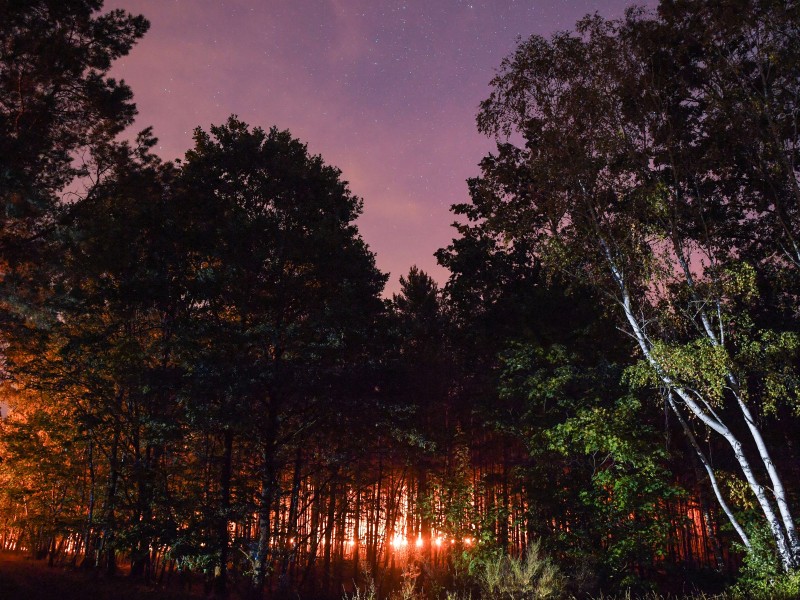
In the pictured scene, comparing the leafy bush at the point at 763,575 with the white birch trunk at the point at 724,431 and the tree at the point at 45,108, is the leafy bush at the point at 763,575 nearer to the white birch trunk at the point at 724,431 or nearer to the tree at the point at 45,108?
the white birch trunk at the point at 724,431

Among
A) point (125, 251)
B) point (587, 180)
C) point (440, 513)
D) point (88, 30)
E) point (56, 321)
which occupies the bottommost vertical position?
point (440, 513)

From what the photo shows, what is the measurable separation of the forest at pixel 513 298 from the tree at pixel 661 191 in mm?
78

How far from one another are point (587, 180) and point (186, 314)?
13842 millimetres

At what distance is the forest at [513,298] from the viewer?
1198cm

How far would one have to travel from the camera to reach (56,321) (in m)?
14.3

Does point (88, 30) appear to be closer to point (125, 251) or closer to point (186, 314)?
point (125, 251)

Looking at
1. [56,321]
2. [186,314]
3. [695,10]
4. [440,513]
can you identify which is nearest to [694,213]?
[695,10]

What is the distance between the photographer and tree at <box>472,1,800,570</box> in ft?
39.5

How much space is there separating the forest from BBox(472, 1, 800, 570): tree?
0.08 metres

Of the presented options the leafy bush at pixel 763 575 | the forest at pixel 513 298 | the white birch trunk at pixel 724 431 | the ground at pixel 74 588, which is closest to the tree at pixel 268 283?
the forest at pixel 513 298

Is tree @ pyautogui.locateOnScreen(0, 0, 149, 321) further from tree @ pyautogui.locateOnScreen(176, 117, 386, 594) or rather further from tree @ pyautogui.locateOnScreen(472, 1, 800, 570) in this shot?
tree @ pyautogui.locateOnScreen(472, 1, 800, 570)

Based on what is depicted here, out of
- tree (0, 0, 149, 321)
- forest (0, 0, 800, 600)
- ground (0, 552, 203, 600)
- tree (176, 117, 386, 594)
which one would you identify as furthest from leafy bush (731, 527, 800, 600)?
tree (0, 0, 149, 321)

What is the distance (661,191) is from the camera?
13.3m

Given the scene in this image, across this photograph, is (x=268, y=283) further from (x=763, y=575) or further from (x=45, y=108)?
(x=763, y=575)
